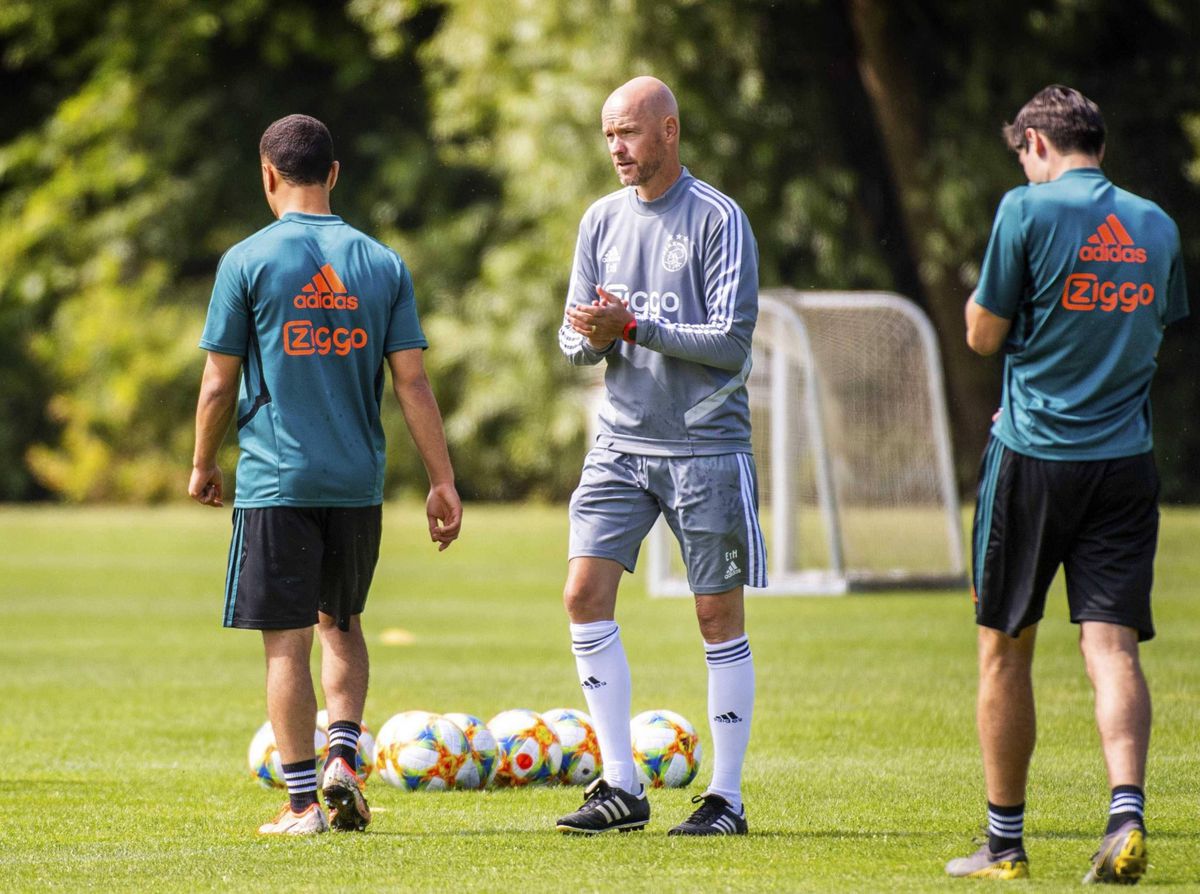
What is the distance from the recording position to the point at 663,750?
7438 mm

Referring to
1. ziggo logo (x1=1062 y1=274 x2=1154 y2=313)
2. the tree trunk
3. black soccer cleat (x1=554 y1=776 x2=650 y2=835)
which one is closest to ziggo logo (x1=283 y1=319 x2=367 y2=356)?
black soccer cleat (x1=554 y1=776 x2=650 y2=835)

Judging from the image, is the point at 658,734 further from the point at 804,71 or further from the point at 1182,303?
the point at 804,71

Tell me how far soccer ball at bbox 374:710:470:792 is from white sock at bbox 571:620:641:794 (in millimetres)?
1137

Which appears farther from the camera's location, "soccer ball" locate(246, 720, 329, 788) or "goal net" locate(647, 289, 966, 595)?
"goal net" locate(647, 289, 966, 595)

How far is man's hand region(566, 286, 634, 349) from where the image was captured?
20.0 ft

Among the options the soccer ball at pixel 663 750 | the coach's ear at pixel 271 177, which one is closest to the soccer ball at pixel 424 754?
the soccer ball at pixel 663 750

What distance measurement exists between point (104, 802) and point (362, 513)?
1.71 metres

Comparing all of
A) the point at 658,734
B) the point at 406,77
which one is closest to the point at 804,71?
the point at 406,77

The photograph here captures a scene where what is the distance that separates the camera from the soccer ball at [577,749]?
7.54 metres

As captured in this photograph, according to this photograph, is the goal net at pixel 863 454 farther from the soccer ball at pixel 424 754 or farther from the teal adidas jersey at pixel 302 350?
the teal adidas jersey at pixel 302 350

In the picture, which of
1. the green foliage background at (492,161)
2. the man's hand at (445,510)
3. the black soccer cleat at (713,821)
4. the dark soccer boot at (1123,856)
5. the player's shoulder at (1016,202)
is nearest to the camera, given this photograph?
the dark soccer boot at (1123,856)

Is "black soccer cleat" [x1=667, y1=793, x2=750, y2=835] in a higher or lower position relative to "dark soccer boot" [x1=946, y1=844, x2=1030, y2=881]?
lower

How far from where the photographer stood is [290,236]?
6199mm

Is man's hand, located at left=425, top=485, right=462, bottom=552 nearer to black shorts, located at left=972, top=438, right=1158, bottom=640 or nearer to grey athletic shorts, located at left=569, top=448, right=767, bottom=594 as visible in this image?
grey athletic shorts, located at left=569, top=448, right=767, bottom=594
